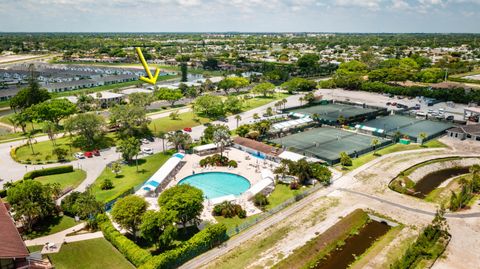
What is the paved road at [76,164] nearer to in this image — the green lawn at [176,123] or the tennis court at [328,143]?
the green lawn at [176,123]

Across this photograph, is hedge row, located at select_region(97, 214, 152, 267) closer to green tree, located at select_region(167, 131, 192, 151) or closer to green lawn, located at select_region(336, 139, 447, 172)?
green tree, located at select_region(167, 131, 192, 151)

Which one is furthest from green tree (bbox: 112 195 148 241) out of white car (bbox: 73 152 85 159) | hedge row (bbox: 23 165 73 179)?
white car (bbox: 73 152 85 159)

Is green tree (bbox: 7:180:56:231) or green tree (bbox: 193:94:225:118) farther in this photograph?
green tree (bbox: 193:94:225:118)

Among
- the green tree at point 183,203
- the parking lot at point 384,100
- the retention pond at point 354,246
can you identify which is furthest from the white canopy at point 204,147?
the parking lot at point 384,100

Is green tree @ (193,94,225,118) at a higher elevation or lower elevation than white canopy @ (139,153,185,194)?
higher

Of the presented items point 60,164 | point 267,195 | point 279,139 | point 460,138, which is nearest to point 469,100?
point 460,138

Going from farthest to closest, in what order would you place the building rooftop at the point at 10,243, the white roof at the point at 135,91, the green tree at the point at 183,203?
the white roof at the point at 135,91
the green tree at the point at 183,203
the building rooftop at the point at 10,243

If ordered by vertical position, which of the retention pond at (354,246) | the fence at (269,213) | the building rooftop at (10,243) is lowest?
the retention pond at (354,246)

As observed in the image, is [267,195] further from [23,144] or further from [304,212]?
[23,144]
